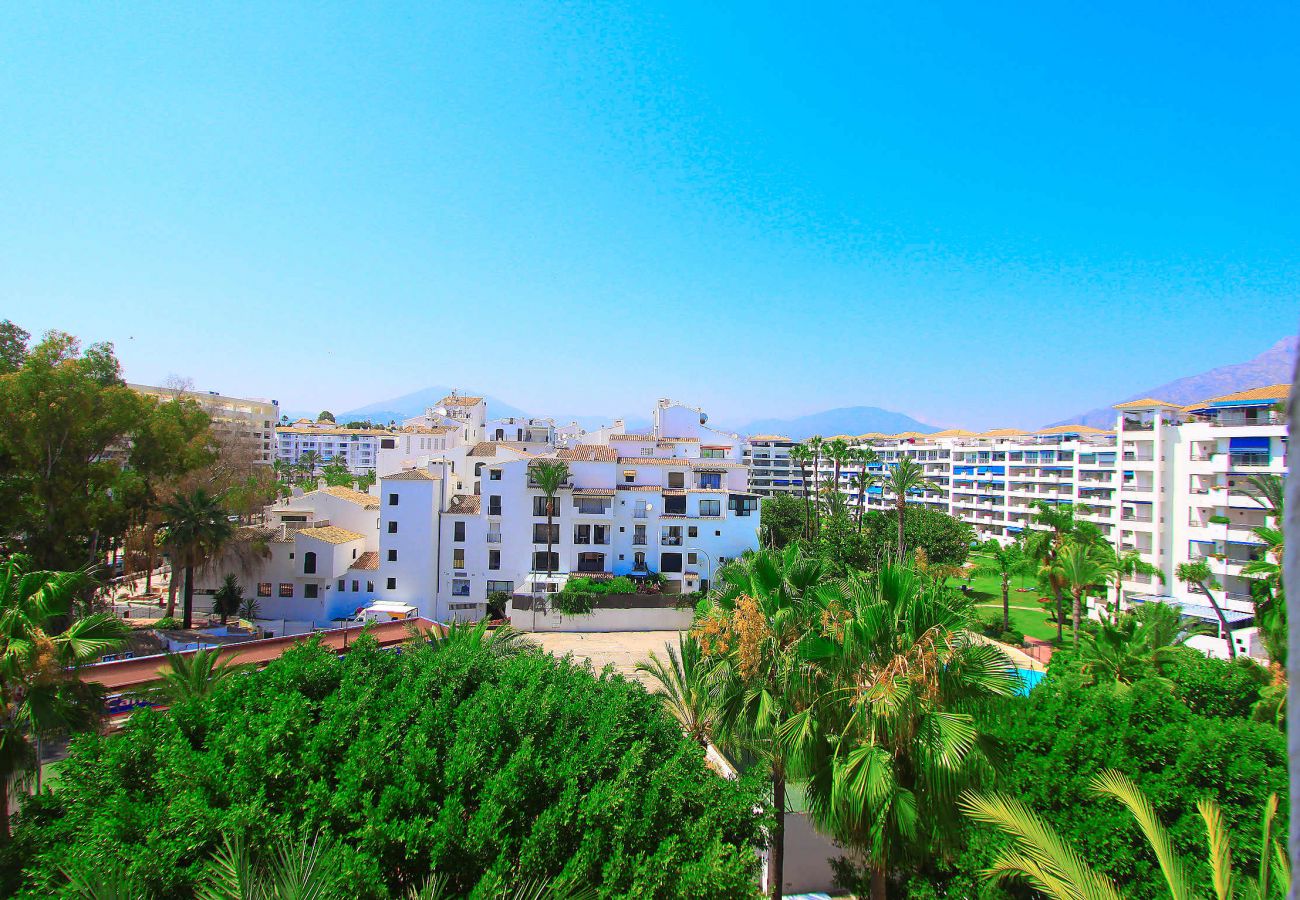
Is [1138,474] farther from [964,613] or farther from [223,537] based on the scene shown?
[223,537]

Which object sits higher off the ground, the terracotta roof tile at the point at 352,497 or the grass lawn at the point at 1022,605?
the terracotta roof tile at the point at 352,497

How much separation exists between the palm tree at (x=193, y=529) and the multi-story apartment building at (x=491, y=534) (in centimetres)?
441

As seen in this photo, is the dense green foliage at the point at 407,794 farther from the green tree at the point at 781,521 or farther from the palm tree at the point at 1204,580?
the green tree at the point at 781,521

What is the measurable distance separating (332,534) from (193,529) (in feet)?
25.1

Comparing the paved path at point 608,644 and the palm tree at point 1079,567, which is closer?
the palm tree at point 1079,567

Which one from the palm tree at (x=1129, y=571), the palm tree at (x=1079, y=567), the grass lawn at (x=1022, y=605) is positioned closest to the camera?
the palm tree at (x=1079, y=567)

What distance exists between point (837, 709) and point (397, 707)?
599 cm

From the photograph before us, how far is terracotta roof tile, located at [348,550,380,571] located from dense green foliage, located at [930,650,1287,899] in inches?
1434

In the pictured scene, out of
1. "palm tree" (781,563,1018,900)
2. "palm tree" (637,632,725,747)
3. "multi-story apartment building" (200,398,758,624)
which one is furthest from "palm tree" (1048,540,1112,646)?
"palm tree" (781,563,1018,900)

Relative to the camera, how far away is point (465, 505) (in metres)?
43.0

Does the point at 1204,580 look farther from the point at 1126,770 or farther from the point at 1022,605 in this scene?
the point at 1126,770

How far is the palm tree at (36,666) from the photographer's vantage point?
388 inches

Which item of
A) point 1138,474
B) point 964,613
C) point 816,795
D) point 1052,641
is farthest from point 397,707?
point 1138,474

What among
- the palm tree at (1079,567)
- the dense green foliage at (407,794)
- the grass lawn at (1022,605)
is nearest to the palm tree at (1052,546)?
the palm tree at (1079,567)
